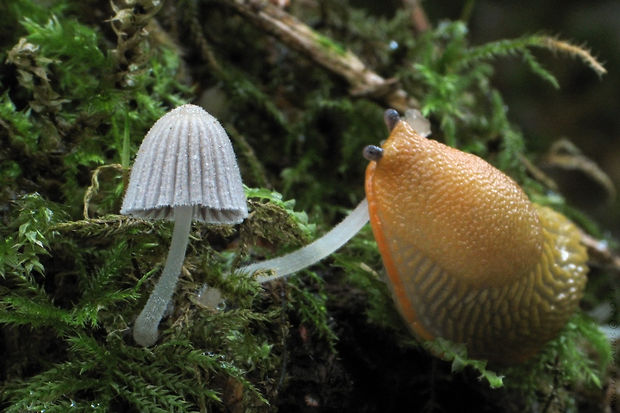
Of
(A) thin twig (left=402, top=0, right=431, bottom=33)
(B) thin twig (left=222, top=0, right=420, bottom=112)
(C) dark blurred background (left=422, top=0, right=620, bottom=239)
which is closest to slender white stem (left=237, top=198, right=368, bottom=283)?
(B) thin twig (left=222, top=0, right=420, bottom=112)

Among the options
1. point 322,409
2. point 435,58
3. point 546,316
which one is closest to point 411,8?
point 435,58

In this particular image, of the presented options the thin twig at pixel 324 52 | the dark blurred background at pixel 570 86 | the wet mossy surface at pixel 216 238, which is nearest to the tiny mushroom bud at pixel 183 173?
the wet mossy surface at pixel 216 238

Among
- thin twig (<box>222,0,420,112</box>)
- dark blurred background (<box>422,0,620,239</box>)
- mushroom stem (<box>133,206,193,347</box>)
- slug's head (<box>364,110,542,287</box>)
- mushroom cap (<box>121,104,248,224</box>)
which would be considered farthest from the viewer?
dark blurred background (<box>422,0,620,239</box>)

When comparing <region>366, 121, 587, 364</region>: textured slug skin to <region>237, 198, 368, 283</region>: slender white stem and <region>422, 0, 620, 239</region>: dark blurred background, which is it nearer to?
<region>237, 198, 368, 283</region>: slender white stem

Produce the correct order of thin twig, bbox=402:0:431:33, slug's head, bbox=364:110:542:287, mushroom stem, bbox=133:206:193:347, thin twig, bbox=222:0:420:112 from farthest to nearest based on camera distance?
1. thin twig, bbox=402:0:431:33
2. thin twig, bbox=222:0:420:112
3. slug's head, bbox=364:110:542:287
4. mushroom stem, bbox=133:206:193:347

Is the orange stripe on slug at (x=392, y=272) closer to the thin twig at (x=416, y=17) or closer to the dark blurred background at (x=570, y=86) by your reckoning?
the thin twig at (x=416, y=17)

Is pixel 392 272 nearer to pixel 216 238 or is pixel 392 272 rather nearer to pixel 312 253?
A: pixel 312 253

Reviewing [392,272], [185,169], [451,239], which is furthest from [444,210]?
[185,169]
